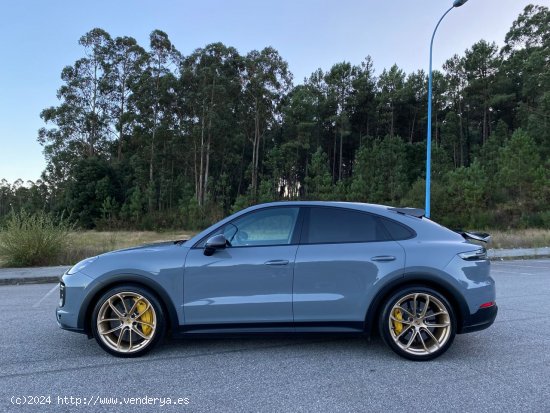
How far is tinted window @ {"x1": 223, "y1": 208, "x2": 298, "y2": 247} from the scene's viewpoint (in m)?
4.45

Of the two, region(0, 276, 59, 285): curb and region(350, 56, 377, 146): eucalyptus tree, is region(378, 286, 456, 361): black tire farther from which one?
region(350, 56, 377, 146): eucalyptus tree

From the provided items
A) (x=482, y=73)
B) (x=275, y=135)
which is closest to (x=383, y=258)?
(x=275, y=135)

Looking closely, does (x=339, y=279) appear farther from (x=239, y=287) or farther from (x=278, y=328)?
(x=239, y=287)

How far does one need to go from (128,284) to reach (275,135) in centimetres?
5441

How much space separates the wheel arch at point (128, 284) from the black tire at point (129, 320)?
0.13 feet

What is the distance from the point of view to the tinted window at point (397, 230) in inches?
173

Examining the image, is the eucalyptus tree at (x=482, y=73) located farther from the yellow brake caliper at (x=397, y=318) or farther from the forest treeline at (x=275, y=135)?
the yellow brake caliper at (x=397, y=318)

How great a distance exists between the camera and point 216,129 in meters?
48.0

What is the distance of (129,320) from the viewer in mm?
4344

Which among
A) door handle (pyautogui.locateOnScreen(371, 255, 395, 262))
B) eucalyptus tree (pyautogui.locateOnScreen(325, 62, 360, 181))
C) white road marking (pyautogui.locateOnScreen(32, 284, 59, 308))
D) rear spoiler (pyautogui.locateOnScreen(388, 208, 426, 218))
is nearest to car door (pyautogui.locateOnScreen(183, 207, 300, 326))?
door handle (pyautogui.locateOnScreen(371, 255, 395, 262))

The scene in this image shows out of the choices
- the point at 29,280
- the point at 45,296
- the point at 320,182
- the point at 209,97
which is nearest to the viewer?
the point at 45,296

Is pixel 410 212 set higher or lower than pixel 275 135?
lower

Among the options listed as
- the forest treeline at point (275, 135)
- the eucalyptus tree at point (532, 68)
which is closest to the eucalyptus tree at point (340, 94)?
the forest treeline at point (275, 135)

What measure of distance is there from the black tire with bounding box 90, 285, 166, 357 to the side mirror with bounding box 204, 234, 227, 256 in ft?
2.35
